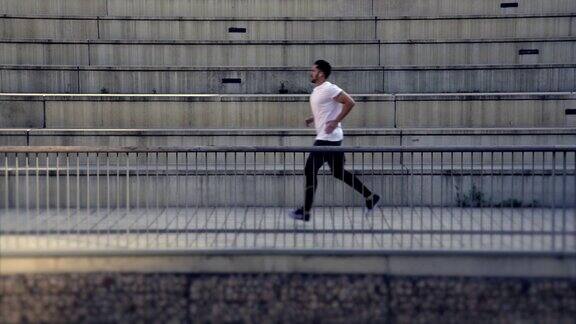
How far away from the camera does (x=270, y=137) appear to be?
444 inches

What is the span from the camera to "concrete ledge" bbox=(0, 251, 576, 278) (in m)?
7.18

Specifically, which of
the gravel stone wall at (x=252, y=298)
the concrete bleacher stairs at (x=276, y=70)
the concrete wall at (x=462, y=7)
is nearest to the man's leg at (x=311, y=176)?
the concrete bleacher stairs at (x=276, y=70)

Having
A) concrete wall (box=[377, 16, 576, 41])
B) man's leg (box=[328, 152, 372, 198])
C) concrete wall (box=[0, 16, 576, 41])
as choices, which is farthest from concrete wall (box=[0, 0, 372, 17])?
man's leg (box=[328, 152, 372, 198])

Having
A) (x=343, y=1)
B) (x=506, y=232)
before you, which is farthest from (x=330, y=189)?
(x=343, y=1)

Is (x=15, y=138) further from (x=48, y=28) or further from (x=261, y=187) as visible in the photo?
(x=261, y=187)

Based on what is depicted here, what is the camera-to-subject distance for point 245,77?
13.1m

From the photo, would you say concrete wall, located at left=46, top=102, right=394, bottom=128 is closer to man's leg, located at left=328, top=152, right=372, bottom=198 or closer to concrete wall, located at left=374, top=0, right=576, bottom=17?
man's leg, located at left=328, top=152, right=372, bottom=198

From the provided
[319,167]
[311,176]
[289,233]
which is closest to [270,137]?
[311,176]

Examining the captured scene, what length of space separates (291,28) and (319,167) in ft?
20.2

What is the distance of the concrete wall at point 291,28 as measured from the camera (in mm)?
13969

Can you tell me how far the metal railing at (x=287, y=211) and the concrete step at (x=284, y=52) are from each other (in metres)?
3.15

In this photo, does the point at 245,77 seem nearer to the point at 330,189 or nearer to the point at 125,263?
the point at 330,189

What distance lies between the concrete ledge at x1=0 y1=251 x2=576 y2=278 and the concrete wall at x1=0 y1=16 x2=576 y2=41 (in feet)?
24.6

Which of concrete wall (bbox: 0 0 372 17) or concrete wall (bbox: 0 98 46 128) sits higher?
concrete wall (bbox: 0 0 372 17)
